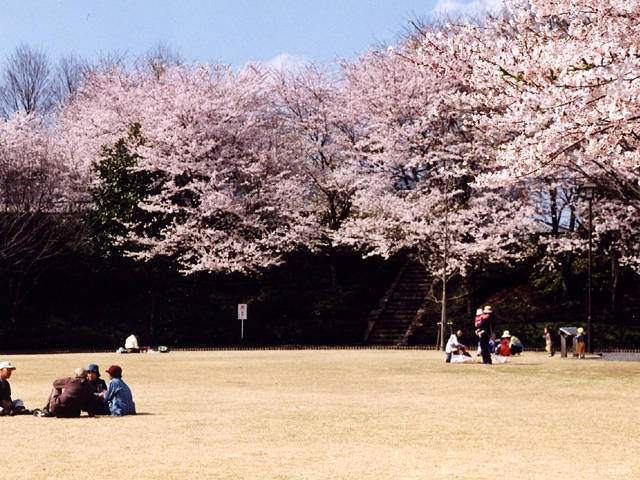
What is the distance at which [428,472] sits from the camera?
10078 mm

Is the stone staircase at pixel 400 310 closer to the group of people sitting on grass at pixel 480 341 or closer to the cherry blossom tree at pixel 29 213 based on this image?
the group of people sitting on grass at pixel 480 341

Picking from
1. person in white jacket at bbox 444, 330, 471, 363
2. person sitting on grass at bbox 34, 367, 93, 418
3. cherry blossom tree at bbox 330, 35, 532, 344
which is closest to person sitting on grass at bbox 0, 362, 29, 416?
person sitting on grass at bbox 34, 367, 93, 418

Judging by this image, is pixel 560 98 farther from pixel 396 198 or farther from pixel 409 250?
pixel 409 250

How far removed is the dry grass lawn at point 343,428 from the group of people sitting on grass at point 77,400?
0.35 metres

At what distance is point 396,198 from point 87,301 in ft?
55.4

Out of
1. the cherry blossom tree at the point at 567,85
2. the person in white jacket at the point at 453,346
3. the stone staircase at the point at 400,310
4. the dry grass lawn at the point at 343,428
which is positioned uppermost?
the cherry blossom tree at the point at 567,85

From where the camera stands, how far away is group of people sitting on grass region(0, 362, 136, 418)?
15.4 meters

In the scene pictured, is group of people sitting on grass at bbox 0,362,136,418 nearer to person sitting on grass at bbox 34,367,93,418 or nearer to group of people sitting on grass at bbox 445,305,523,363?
person sitting on grass at bbox 34,367,93,418

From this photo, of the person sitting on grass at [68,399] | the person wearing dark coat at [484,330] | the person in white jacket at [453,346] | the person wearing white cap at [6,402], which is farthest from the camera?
the person in white jacket at [453,346]

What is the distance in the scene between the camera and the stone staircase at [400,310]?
1731 inches

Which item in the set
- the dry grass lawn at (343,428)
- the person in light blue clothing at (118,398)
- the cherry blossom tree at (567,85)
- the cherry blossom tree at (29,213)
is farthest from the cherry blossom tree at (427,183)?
the person in light blue clothing at (118,398)

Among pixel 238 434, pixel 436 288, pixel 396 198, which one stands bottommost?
pixel 238 434

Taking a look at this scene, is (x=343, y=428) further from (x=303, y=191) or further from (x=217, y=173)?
(x=303, y=191)

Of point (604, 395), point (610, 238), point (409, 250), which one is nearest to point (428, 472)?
point (604, 395)
